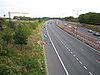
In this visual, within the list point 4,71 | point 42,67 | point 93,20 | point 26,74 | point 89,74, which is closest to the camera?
point 4,71

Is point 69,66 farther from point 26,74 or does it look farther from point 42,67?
point 26,74

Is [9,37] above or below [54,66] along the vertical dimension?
above

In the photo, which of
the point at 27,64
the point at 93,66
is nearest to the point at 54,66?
the point at 27,64

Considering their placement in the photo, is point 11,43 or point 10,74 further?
point 11,43

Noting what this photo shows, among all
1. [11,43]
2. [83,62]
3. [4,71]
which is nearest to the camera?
[4,71]

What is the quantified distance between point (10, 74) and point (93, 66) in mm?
12731

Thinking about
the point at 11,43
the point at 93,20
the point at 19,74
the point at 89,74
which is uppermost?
the point at 93,20

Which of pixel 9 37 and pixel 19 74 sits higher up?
pixel 9 37

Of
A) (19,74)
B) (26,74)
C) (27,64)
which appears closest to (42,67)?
(27,64)

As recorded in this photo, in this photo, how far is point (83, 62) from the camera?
22.4 meters

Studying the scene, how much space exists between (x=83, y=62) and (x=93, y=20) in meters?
65.2

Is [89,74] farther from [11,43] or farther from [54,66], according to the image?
[11,43]

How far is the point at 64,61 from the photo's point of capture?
2311 centimetres

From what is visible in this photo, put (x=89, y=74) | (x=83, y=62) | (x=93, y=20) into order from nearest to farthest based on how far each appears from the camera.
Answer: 1. (x=89, y=74)
2. (x=83, y=62)
3. (x=93, y=20)
